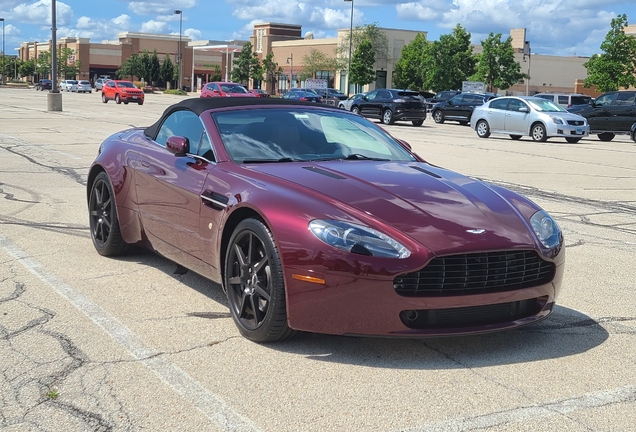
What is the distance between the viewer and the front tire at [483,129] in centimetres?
2712

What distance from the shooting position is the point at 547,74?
116 meters

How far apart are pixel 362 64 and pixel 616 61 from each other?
36.6 metres

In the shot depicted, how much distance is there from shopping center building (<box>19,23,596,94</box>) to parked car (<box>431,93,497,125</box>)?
31185mm

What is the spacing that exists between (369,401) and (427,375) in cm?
50

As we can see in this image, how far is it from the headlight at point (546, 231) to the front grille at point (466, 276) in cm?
30

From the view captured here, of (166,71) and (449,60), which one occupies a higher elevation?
(449,60)

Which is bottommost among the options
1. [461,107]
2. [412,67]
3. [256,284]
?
[256,284]

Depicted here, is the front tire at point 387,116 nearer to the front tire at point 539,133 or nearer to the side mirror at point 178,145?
the front tire at point 539,133

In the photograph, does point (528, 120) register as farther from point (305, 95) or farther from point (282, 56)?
point (282, 56)

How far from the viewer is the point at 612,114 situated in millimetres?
28125

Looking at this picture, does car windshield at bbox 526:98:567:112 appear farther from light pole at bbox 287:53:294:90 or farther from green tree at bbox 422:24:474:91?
light pole at bbox 287:53:294:90

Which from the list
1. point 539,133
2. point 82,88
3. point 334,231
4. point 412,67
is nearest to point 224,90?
point 539,133

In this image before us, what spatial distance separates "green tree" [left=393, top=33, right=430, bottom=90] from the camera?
291 feet

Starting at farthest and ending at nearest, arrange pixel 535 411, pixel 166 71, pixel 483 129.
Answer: pixel 166 71, pixel 483 129, pixel 535 411
